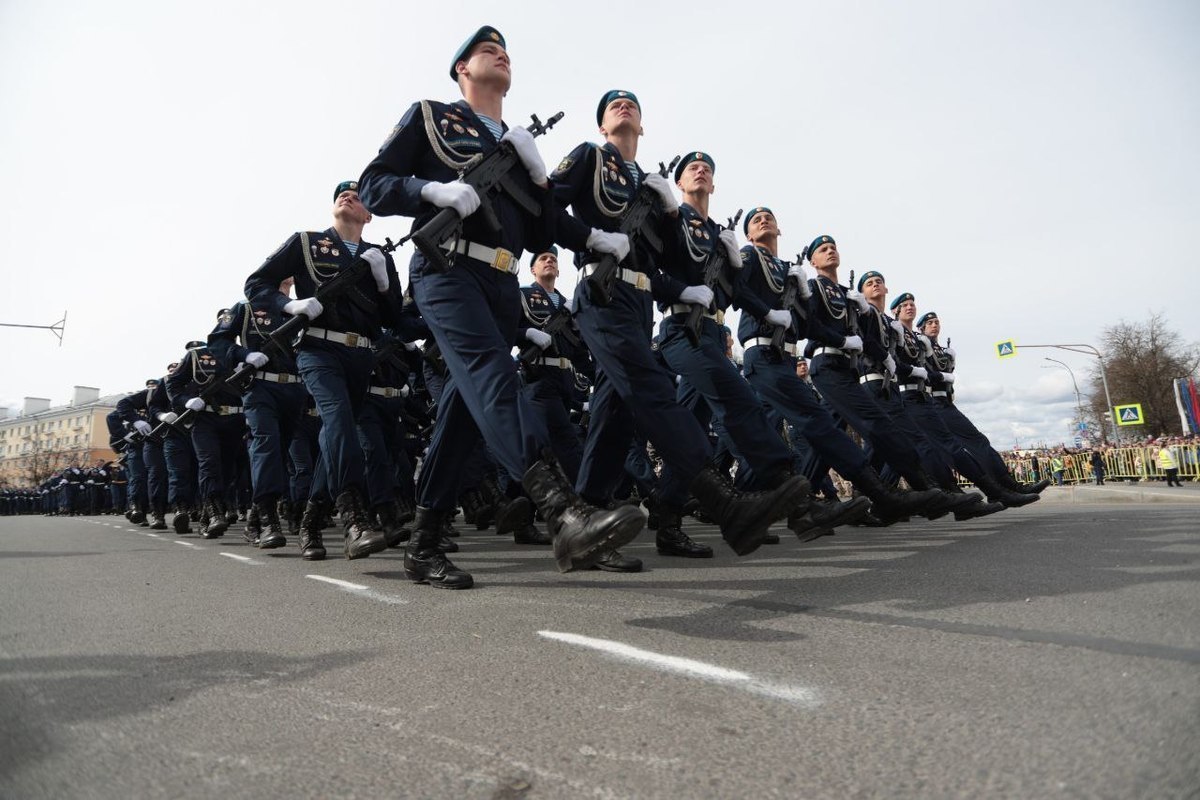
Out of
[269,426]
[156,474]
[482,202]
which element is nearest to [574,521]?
[482,202]

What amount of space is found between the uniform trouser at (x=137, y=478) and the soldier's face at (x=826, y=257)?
11598 mm

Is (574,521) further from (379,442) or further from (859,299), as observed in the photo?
(859,299)

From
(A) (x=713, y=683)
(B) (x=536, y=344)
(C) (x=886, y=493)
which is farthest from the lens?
(B) (x=536, y=344)

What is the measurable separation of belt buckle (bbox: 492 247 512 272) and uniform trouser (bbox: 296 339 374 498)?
204 cm

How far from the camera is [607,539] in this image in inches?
90.4

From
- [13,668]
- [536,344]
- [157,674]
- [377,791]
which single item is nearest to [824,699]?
[377,791]

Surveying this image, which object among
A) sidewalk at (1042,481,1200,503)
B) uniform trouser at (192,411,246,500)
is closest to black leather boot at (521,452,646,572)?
uniform trouser at (192,411,246,500)

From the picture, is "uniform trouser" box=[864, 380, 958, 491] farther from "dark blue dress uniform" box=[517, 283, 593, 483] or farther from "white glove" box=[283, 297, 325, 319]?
"white glove" box=[283, 297, 325, 319]

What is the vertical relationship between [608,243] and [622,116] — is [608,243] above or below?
below

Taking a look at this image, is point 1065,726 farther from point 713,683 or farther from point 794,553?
point 794,553

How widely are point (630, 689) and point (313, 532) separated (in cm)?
410

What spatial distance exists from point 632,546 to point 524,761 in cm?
433

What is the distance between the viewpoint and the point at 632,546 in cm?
550

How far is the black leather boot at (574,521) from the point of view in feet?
7.55
